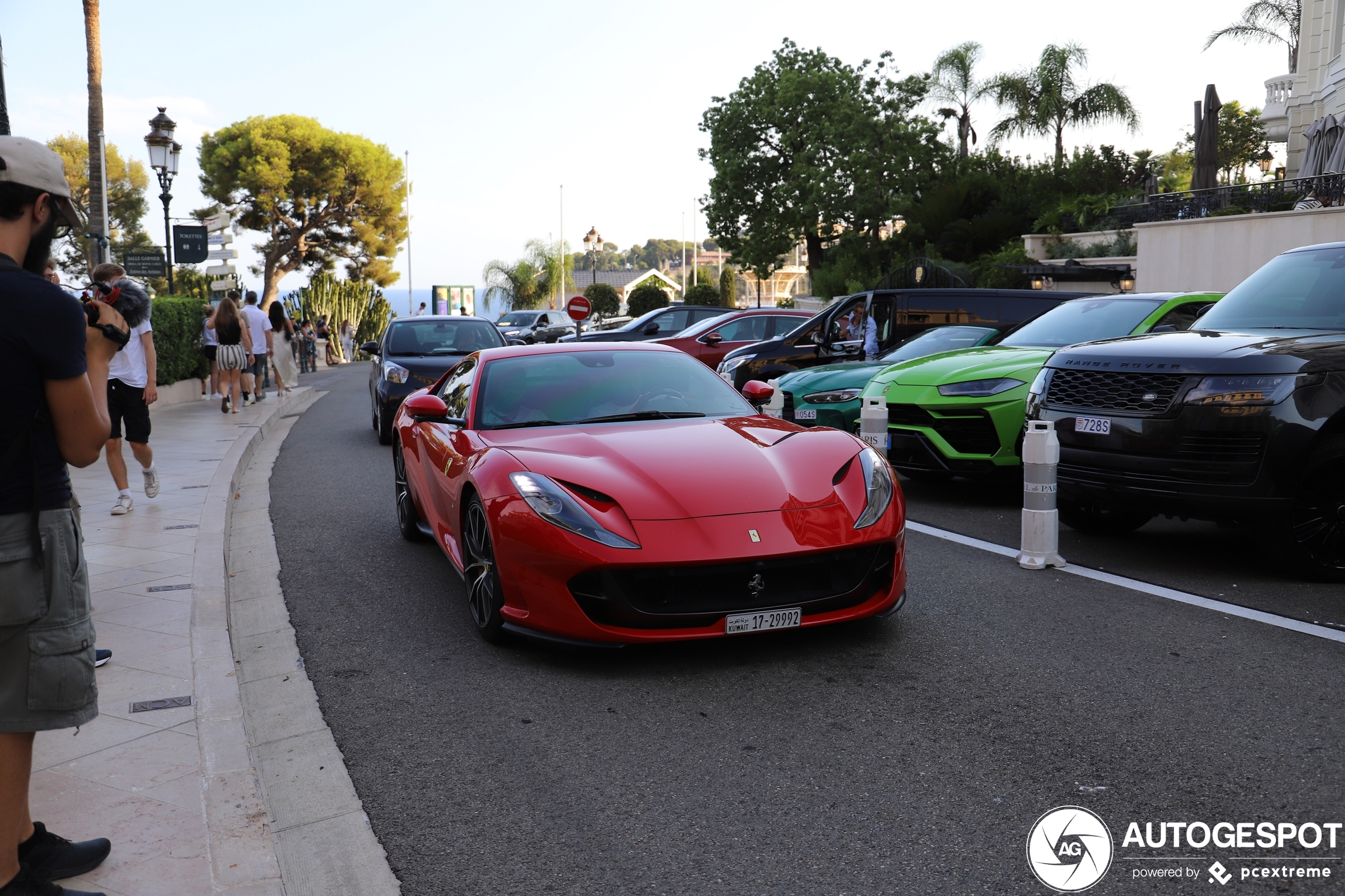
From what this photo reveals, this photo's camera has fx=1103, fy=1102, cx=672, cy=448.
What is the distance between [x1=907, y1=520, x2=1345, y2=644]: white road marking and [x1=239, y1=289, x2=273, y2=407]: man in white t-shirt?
45.7 ft

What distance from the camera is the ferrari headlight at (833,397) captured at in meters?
10.2

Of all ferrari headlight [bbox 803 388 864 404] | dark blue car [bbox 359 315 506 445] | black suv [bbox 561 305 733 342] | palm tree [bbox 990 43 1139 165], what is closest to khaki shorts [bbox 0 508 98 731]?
ferrari headlight [bbox 803 388 864 404]

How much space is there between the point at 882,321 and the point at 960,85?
3563cm

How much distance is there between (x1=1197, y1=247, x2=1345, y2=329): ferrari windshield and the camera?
679 centimetres

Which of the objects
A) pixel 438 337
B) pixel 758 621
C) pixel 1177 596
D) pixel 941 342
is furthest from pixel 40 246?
pixel 438 337

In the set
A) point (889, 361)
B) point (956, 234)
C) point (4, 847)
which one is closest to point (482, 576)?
point (4, 847)

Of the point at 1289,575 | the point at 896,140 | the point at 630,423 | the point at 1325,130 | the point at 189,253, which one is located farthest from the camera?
the point at 896,140

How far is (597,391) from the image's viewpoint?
6020mm

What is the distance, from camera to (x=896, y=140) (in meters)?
44.6

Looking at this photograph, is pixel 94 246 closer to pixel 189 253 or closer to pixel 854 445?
pixel 189 253

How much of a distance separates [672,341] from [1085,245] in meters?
18.0

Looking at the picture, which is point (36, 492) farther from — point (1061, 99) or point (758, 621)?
point (1061, 99)

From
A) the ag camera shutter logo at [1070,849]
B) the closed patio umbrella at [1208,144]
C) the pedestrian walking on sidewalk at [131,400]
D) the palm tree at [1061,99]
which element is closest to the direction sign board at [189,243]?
the pedestrian walking on sidewalk at [131,400]

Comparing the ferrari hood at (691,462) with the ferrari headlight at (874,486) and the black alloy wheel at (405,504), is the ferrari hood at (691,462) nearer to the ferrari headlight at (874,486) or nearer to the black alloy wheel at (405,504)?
the ferrari headlight at (874,486)
